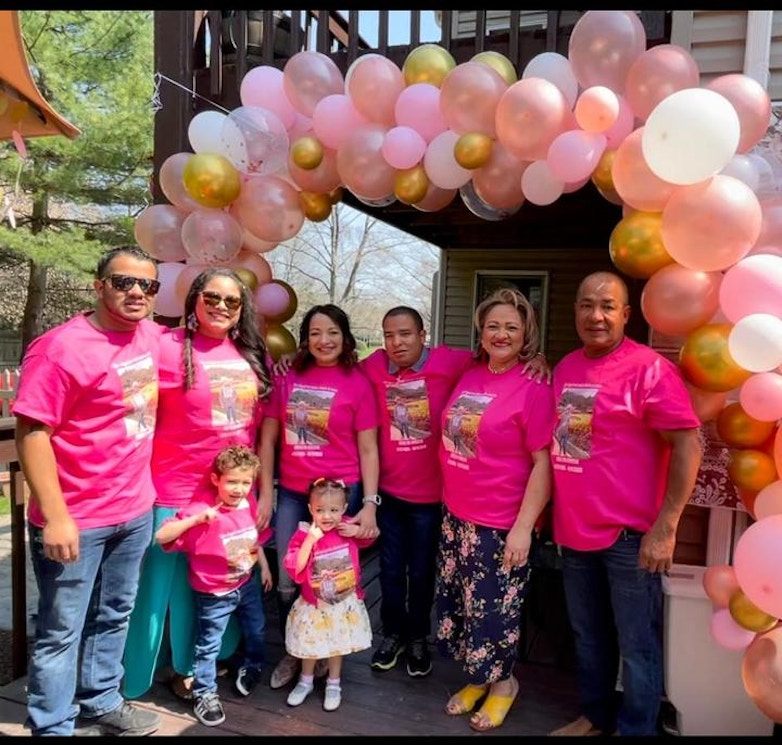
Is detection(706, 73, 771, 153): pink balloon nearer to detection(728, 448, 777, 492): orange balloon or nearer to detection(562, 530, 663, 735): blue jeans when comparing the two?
detection(728, 448, 777, 492): orange balloon

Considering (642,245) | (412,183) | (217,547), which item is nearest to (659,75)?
(642,245)

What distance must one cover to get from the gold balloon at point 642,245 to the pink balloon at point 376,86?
1.12 m

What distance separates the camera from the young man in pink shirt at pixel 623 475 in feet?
6.88

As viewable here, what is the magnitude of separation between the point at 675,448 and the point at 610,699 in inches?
40.8

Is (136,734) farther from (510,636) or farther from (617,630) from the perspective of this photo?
(617,630)

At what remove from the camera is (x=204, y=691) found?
2.50 meters

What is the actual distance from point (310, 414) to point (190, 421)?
18.6 inches

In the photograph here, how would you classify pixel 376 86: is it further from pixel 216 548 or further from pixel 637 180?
pixel 216 548

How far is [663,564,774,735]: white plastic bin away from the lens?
2.48 meters

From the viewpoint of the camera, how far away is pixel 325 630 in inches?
101

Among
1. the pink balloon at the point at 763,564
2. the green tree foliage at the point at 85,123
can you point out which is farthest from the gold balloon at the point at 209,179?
the green tree foliage at the point at 85,123

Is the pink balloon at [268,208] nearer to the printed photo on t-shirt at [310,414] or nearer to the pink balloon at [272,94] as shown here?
the pink balloon at [272,94]

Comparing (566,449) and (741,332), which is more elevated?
(741,332)

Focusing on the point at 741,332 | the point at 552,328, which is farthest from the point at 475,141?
the point at 552,328
